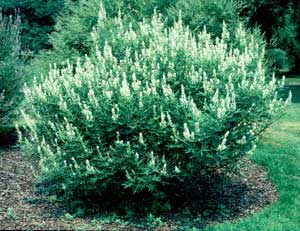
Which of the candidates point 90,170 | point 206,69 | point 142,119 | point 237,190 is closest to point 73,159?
point 90,170

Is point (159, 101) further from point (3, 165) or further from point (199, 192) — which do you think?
point (3, 165)

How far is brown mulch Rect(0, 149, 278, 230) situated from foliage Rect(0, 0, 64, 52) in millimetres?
17822

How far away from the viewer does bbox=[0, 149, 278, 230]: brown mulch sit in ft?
22.2

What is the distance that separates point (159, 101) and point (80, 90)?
117 cm

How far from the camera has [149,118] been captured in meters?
6.98

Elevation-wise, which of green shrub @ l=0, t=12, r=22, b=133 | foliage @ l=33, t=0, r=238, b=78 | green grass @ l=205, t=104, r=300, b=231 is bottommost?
green grass @ l=205, t=104, r=300, b=231

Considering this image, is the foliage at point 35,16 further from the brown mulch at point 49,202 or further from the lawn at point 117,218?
the brown mulch at point 49,202

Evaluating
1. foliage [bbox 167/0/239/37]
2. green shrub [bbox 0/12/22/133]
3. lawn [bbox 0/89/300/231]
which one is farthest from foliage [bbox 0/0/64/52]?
lawn [bbox 0/89/300/231]

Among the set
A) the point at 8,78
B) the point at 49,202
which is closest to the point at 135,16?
the point at 8,78

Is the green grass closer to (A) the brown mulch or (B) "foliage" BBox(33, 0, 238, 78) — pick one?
(A) the brown mulch

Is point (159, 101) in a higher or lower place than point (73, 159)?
higher

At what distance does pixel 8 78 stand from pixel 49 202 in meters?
4.09

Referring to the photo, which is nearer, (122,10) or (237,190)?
(237,190)

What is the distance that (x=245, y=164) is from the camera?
32.2ft
